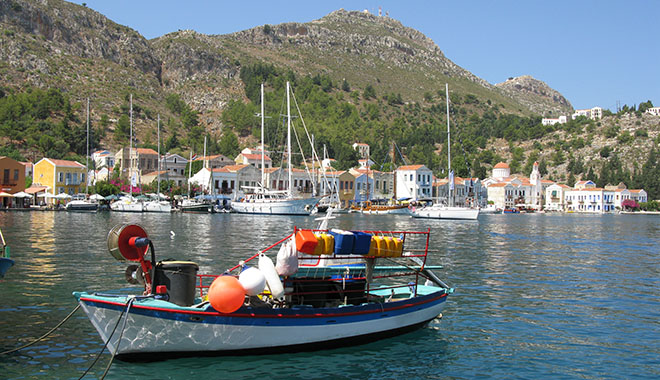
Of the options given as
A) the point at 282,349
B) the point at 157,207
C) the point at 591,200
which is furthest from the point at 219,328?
the point at 591,200

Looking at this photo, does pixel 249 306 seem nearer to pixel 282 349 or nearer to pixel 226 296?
pixel 226 296

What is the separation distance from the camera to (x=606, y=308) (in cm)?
1977

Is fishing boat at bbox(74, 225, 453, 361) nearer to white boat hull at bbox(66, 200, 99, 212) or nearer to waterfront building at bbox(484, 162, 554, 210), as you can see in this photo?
white boat hull at bbox(66, 200, 99, 212)

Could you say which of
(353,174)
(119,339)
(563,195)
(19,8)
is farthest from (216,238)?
(19,8)

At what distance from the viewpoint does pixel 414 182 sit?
124 meters


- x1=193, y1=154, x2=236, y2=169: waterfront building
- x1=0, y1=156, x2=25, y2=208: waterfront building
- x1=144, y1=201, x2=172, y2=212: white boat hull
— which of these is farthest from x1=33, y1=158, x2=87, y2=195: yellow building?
x1=193, y1=154, x2=236, y2=169: waterfront building

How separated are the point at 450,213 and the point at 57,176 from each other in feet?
190

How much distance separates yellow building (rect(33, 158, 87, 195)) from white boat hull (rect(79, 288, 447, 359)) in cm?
8404

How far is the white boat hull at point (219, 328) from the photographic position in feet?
38.9

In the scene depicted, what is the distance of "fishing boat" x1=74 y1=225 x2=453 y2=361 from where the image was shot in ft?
39.0

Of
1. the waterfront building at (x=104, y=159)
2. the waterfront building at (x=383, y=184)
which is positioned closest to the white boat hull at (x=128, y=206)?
the waterfront building at (x=104, y=159)

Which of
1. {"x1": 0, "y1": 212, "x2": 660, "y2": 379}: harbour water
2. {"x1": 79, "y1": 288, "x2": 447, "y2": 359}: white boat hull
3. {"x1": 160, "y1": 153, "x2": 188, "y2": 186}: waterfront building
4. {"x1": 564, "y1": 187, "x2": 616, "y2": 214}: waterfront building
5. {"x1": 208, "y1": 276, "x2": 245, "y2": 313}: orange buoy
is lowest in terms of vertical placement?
{"x1": 0, "y1": 212, "x2": 660, "y2": 379}: harbour water

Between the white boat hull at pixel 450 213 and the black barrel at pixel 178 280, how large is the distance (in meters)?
68.0

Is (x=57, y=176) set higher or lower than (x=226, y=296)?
higher
